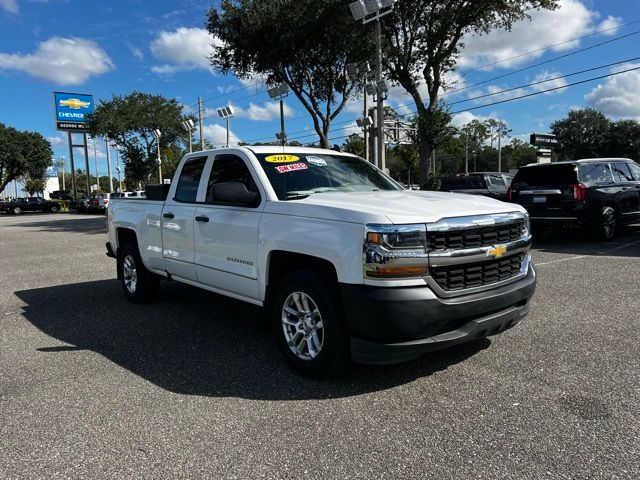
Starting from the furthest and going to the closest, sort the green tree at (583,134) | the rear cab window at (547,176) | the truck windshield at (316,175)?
the green tree at (583,134) → the rear cab window at (547,176) → the truck windshield at (316,175)

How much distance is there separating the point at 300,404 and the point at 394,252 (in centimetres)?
127

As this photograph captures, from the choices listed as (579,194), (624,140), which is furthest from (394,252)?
(624,140)

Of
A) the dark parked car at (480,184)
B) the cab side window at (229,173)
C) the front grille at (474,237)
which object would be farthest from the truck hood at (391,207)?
the dark parked car at (480,184)

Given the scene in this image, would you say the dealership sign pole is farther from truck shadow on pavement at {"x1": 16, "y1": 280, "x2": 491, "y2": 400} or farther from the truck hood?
the truck hood

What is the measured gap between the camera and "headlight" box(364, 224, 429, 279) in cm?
347

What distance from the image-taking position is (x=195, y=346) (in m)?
4.96

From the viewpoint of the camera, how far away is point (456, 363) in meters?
4.27

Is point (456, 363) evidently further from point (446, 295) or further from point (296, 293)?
point (296, 293)

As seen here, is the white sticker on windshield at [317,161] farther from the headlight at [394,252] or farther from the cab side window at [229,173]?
the headlight at [394,252]

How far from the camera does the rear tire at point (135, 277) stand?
6637 millimetres

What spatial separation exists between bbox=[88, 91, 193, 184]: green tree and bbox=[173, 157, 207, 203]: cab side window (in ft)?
149

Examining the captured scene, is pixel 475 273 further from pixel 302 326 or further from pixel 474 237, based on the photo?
pixel 302 326

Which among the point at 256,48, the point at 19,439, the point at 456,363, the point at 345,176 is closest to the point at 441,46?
the point at 256,48

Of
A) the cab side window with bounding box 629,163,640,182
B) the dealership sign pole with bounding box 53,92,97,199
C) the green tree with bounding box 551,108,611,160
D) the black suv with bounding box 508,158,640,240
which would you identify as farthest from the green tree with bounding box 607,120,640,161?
the dealership sign pole with bounding box 53,92,97,199
